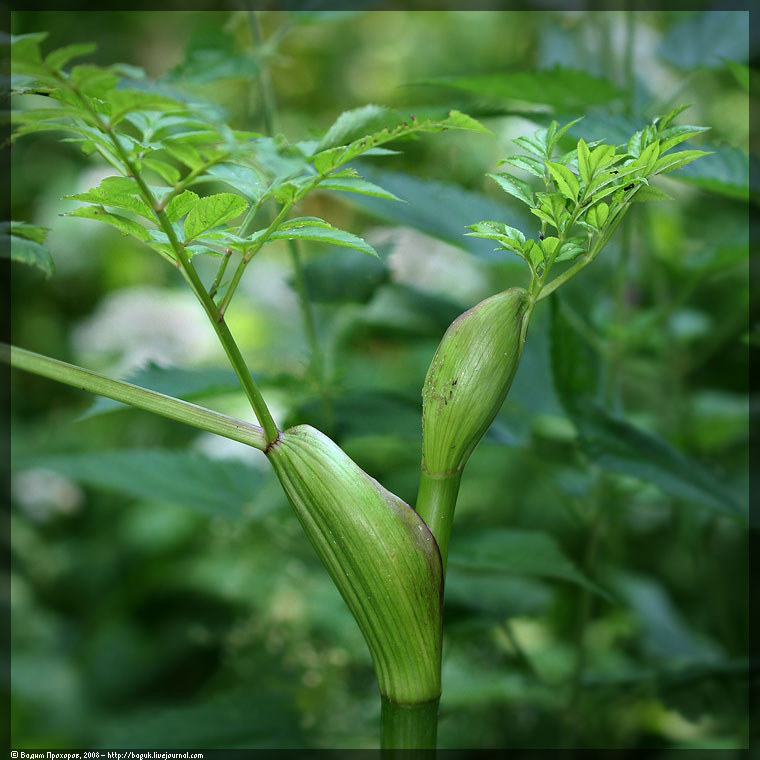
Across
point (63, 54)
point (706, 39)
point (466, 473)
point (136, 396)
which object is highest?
point (706, 39)

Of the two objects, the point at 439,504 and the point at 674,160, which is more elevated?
the point at 674,160

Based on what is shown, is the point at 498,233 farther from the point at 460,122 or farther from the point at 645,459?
the point at 645,459

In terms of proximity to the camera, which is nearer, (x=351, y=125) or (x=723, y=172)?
(x=351, y=125)

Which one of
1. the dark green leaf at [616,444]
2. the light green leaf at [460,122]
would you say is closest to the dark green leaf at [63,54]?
the light green leaf at [460,122]

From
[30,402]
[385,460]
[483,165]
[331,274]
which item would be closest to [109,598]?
[385,460]

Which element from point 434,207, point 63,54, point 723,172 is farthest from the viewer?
point 434,207

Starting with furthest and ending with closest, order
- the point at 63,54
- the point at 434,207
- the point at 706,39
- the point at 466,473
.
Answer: the point at 466,473
the point at 706,39
the point at 434,207
the point at 63,54

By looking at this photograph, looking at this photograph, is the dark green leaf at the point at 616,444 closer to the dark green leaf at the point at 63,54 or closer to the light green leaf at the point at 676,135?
the light green leaf at the point at 676,135

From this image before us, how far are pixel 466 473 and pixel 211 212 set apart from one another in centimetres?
75

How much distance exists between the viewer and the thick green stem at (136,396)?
0.28 meters

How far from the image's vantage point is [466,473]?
1.02 metres

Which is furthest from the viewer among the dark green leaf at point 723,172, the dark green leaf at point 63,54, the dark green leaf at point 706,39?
the dark green leaf at point 706,39

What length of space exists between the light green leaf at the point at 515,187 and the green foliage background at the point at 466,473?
83 mm

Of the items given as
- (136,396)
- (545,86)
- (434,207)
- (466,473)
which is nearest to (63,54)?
(136,396)
